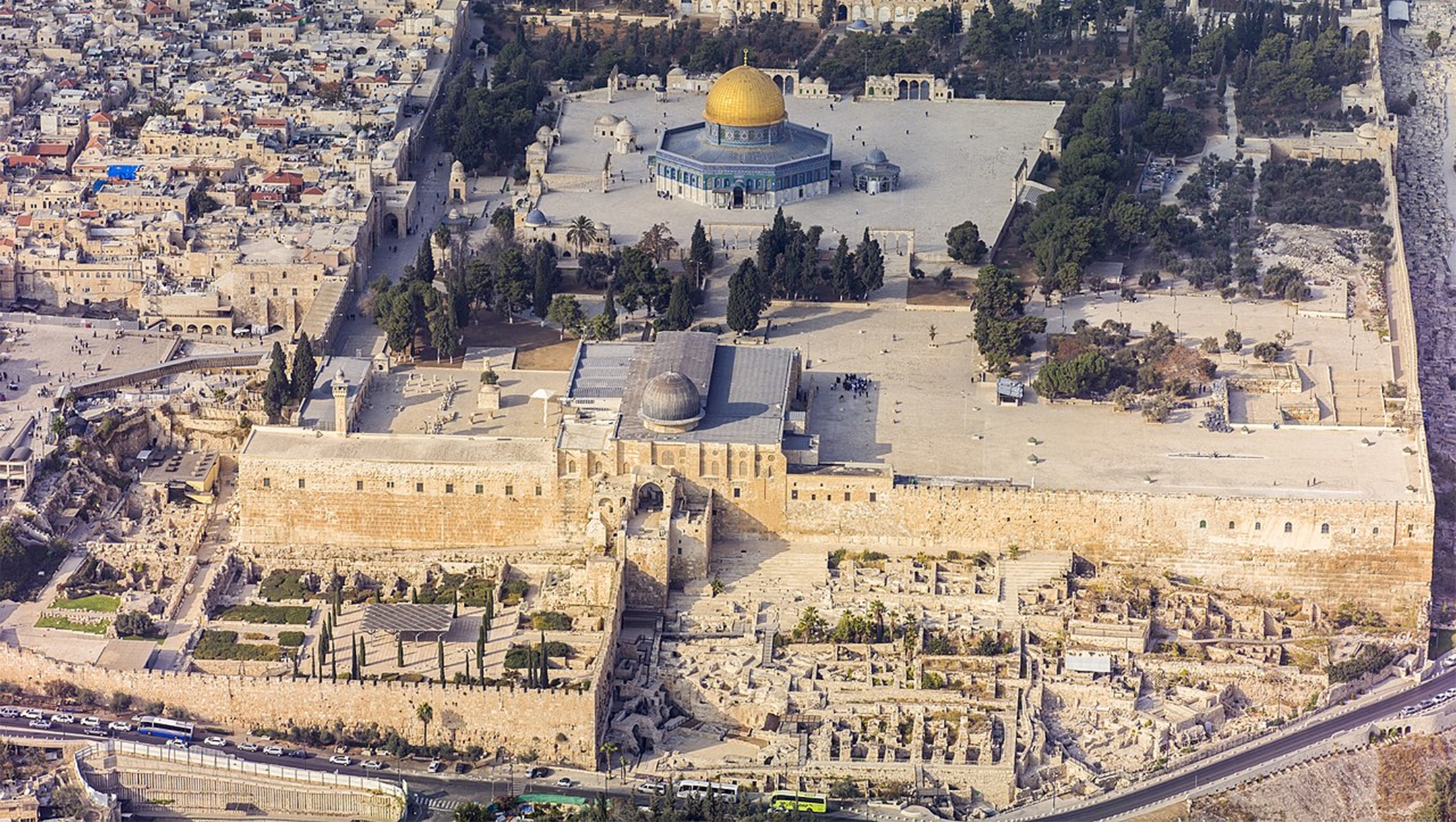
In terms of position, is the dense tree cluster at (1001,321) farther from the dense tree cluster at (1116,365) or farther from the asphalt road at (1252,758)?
the asphalt road at (1252,758)

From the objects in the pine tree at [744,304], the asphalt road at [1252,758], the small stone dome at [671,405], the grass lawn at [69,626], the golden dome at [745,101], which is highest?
the golden dome at [745,101]

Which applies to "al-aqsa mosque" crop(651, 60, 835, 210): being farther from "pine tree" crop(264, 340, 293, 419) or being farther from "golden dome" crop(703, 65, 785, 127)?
"pine tree" crop(264, 340, 293, 419)

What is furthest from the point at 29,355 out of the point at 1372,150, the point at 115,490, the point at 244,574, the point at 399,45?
the point at 1372,150

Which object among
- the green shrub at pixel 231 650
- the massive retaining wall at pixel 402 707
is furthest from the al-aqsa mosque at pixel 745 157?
the massive retaining wall at pixel 402 707

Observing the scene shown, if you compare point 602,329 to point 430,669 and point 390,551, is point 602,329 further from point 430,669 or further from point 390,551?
point 430,669

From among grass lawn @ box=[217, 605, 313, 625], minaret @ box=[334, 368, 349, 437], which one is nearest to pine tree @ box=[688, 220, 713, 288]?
minaret @ box=[334, 368, 349, 437]

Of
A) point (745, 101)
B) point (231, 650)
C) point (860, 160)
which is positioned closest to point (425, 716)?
point (231, 650)

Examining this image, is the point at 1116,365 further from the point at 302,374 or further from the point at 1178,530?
the point at 302,374
